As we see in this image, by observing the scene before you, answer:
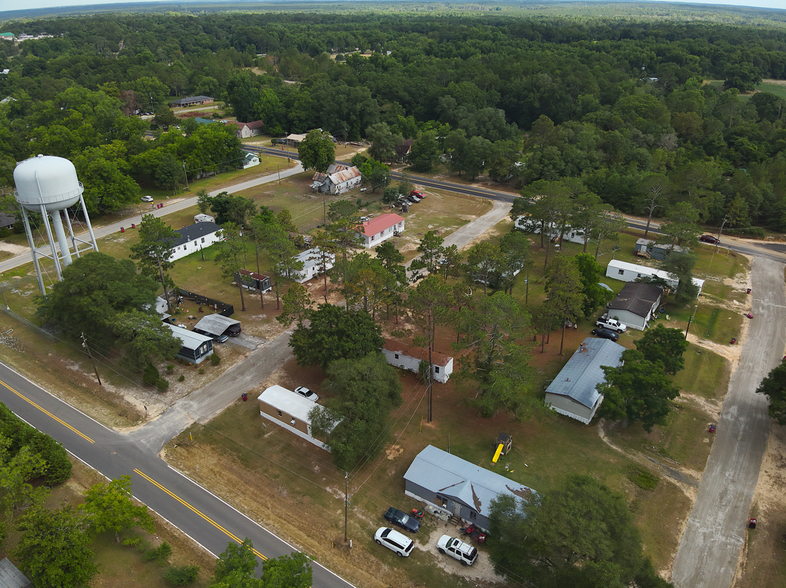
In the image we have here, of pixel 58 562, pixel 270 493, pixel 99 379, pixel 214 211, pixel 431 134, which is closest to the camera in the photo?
pixel 58 562

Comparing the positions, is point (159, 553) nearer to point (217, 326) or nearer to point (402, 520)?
point (402, 520)

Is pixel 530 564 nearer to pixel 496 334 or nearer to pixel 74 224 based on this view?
pixel 496 334

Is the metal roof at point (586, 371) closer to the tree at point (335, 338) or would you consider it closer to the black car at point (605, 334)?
the black car at point (605, 334)

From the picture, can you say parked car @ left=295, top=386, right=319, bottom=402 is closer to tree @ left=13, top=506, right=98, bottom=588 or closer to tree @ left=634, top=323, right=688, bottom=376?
tree @ left=13, top=506, right=98, bottom=588

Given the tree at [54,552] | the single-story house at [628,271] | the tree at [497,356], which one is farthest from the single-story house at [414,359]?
the single-story house at [628,271]

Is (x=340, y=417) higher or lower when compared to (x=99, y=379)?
higher

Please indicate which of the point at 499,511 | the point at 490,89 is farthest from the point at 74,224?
the point at 490,89

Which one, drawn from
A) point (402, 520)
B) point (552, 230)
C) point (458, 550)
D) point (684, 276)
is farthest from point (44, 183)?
point (684, 276)
